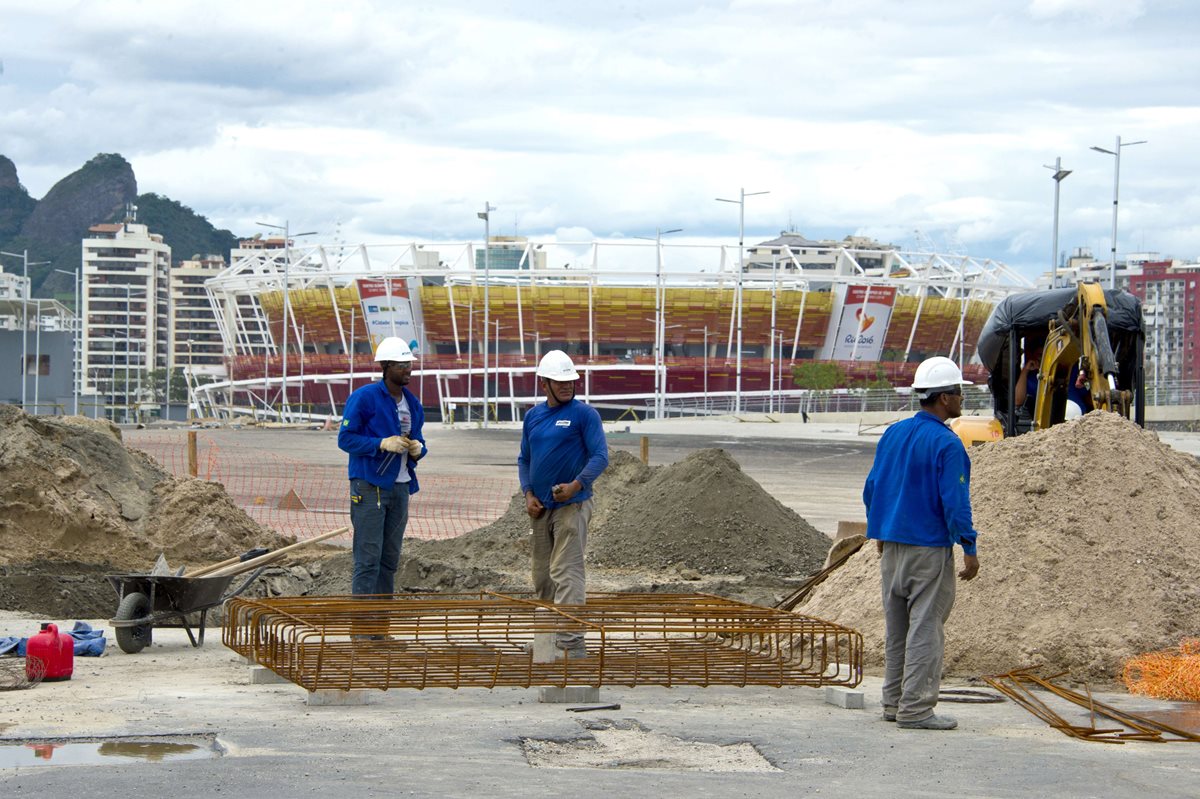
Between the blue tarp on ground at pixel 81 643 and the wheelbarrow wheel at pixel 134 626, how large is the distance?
0.13 meters

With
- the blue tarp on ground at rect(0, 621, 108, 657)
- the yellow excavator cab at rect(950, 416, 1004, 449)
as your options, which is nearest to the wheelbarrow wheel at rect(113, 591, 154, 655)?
the blue tarp on ground at rect(0, 621, 108, 657)

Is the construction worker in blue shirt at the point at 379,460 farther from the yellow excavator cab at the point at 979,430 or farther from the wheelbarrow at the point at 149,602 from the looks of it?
the yellow excavator cab at the point at 979,430

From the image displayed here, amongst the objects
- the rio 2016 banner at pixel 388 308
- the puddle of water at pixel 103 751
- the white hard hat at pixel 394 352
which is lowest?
the puddle of water at pixel 103 751

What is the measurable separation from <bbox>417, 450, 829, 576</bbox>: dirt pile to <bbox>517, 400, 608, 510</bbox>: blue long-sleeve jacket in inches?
233

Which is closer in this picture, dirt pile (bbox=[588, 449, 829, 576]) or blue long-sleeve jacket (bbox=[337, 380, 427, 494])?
blue long-sleeve jacket (bbox=[337, 380, 427, 494])

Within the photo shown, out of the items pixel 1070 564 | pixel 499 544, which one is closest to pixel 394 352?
pixel 1070 564

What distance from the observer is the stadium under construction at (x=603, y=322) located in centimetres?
10075

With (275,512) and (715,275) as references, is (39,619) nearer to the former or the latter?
(275,512)

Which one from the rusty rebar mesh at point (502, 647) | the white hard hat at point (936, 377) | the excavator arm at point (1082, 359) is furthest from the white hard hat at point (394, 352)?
the excavator arm at point (1082, 359)

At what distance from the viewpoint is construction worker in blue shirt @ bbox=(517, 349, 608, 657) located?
348 inches

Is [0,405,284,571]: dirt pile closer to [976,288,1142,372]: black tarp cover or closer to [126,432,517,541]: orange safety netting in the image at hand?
[126,432,517,541]: orange safety netting

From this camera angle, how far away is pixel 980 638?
9.07m

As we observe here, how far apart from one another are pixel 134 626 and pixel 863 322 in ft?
319

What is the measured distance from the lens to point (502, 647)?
28.8 feet
